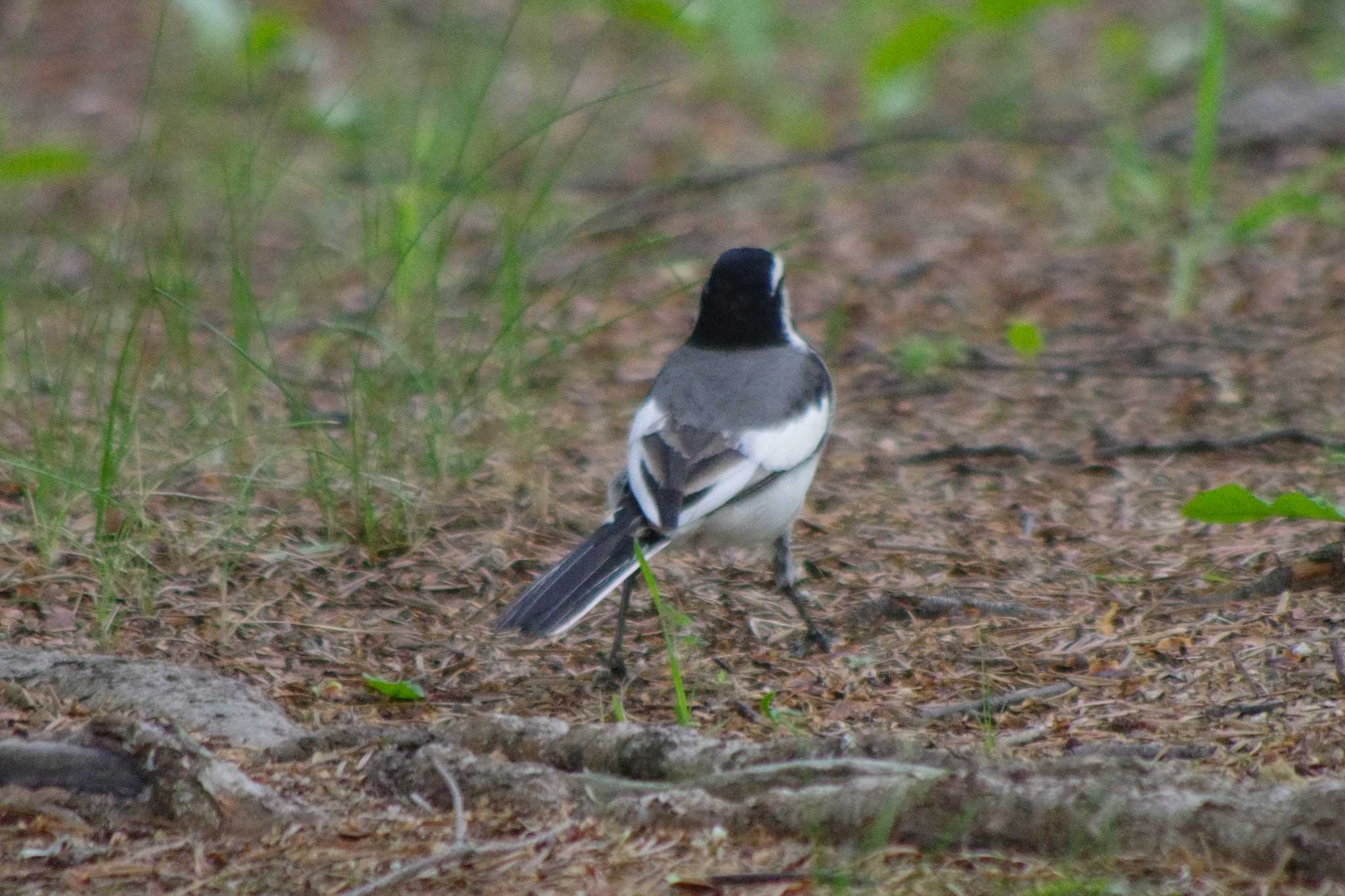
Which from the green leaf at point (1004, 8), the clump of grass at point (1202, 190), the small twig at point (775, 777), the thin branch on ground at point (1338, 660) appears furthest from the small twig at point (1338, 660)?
the green leaf at point (1004, 8)

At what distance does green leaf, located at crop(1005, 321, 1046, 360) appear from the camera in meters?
6.30

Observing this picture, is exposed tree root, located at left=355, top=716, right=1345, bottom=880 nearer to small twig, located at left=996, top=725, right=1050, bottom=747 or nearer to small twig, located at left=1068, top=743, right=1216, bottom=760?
small twig, located at left=1068, top=743, right=1216, bottom=760

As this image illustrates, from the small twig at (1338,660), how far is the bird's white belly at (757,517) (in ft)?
4.94

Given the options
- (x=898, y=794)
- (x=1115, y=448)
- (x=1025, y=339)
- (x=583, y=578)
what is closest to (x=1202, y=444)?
(x=1115, y=448)

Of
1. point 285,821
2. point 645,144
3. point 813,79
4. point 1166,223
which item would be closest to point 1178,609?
point 285,821

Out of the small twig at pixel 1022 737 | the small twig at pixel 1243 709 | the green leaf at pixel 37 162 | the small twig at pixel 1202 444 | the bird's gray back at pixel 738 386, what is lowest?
the small twig at pixel 1243 709

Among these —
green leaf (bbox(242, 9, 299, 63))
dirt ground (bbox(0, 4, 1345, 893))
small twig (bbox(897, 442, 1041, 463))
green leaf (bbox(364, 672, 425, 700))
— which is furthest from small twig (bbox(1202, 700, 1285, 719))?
green leaf (bbox(242, 9, 299, 63))

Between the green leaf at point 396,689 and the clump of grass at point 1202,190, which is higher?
the clump of grass at point 1202,190

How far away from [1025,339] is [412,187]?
2416mm

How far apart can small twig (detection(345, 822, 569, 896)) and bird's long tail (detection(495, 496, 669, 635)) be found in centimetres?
101

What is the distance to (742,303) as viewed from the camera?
5.18 m

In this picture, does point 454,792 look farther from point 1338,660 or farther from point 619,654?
point 1338,660

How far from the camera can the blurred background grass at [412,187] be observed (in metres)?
4.71

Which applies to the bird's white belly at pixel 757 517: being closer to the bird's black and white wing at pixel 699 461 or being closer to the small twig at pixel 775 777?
the bird's black and white wing at pixel 699 461
